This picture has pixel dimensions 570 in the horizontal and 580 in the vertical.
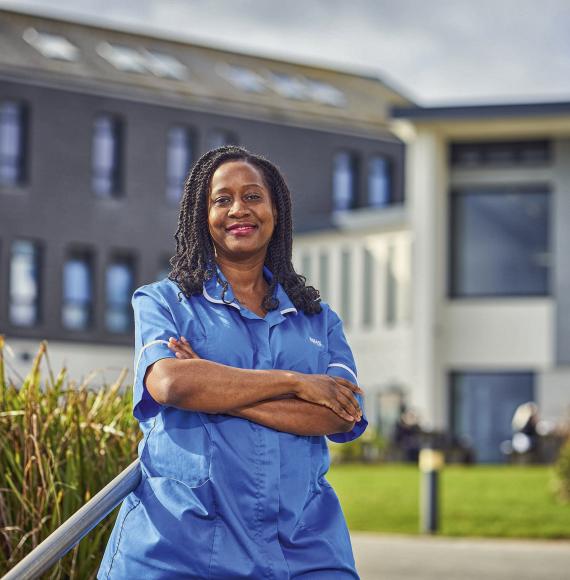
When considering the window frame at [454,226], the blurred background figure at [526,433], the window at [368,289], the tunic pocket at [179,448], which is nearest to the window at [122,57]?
the window at [368,289]

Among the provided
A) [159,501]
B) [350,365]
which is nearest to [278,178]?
[350,365]

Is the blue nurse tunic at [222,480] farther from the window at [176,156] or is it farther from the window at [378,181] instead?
the window at [378,181]

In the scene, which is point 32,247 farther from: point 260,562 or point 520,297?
point 260,562

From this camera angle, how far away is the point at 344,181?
165 feet

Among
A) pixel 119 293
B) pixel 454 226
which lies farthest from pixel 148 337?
pixel 119 293

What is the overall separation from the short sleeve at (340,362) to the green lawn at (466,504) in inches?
464

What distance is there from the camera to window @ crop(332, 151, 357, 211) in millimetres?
50219

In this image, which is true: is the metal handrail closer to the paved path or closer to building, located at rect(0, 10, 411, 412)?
the paved path

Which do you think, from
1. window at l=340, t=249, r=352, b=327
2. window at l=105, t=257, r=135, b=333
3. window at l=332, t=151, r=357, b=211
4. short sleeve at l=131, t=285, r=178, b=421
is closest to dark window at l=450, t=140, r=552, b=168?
window at l=340, t=249, r=352, b=327

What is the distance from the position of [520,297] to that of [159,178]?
1506cm

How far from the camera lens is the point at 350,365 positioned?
379cm

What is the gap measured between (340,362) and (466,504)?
1464 centimetres

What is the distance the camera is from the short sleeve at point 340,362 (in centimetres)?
375

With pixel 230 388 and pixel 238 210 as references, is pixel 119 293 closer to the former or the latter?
pixel 238 210
